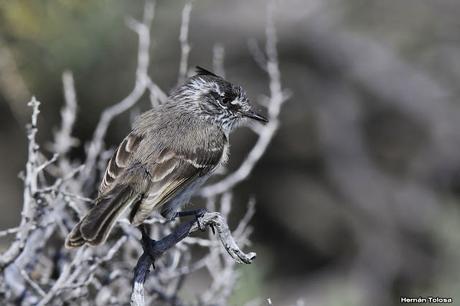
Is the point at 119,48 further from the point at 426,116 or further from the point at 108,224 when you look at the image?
the point at 108,224

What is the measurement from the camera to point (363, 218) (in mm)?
10523

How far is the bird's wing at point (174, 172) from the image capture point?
4850mm

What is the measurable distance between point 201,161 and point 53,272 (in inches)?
52.7

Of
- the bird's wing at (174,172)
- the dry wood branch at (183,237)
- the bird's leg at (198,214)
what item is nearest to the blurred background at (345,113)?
the bird's wing at (174,172)

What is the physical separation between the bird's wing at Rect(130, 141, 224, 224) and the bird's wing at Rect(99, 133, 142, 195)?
183 millimetres

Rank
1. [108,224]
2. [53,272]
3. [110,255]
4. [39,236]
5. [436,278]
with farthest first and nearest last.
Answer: [436,278], [53,272], [39,236], [110,255], [108,224]

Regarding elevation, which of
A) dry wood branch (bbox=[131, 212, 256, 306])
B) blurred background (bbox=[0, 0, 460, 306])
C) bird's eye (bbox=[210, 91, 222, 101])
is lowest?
dry wood branch (bbox=[131, 212, 256, 306])

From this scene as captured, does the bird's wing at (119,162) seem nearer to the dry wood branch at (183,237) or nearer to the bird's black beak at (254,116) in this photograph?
the dry wood branch at (183,237)

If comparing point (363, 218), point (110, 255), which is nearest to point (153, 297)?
point (110, 255)

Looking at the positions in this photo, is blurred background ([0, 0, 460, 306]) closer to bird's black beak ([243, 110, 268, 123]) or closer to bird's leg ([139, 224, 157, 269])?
bird's black beak ([243, 110, 268, 123])

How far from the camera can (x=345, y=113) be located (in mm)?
10555

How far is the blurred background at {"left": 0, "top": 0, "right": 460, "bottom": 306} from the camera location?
32.8 feet

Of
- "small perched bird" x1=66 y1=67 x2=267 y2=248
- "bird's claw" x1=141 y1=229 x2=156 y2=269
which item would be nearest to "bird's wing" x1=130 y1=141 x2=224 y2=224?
"small perched bird" x1=66 y1=67 x2=267 y2=248

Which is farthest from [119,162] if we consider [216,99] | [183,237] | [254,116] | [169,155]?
[254,116]
